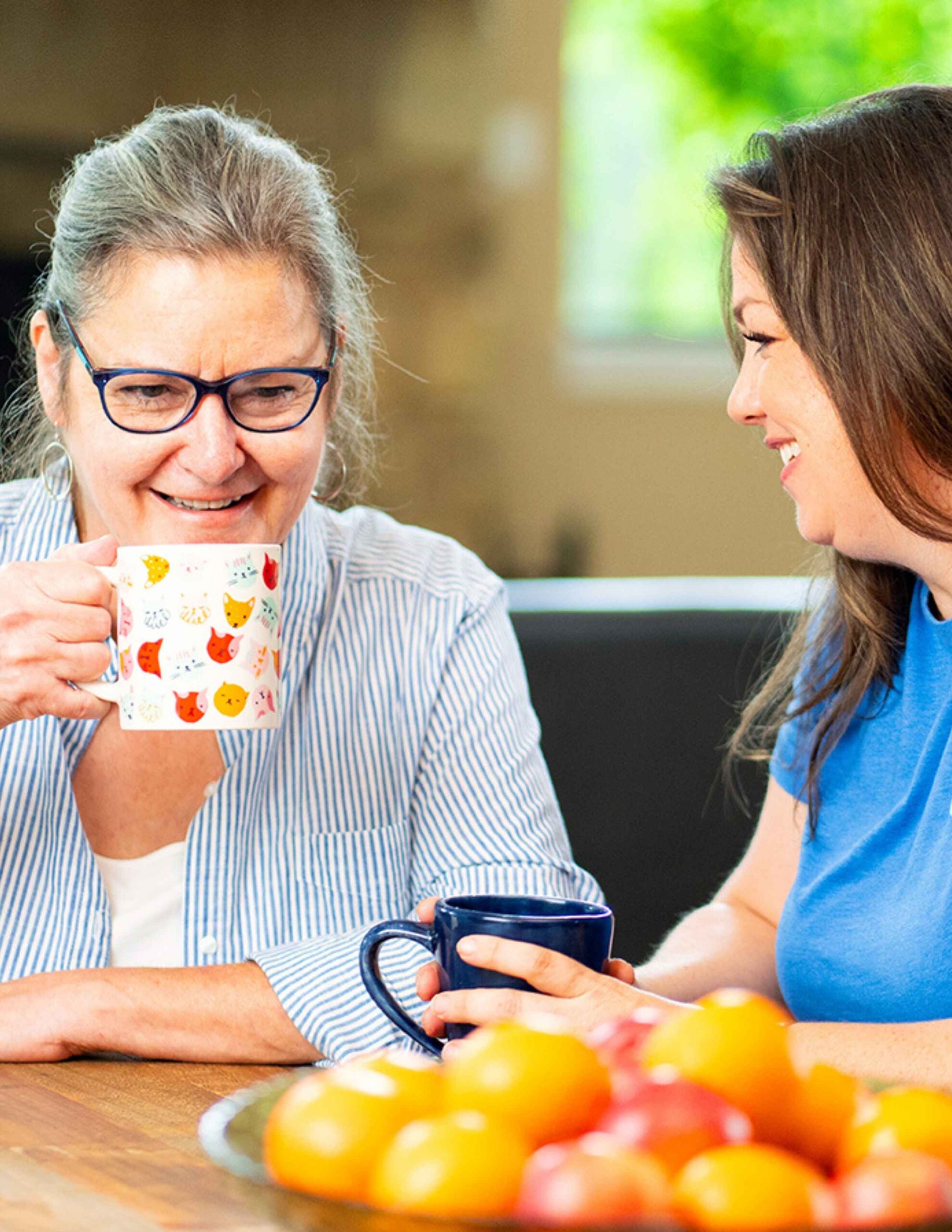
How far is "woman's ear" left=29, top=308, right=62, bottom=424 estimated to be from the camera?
137cm

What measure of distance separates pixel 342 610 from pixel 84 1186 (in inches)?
30.6

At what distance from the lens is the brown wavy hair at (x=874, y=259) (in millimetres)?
1233

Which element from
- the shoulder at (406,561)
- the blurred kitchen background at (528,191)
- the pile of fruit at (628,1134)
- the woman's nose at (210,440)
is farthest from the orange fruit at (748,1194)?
the blurred kitchen background at (528,191)

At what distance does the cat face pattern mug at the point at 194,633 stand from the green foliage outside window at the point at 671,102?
403cm

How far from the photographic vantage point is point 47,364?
4.53 feet

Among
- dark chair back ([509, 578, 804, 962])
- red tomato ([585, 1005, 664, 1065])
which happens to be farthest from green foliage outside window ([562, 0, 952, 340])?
red tomato ([585, 1005, 664, 1065])

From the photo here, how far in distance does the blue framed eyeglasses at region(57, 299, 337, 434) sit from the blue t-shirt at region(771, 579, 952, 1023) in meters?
0.57

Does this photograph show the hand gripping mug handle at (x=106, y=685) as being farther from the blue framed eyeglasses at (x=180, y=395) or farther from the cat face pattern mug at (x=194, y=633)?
the blue framed eyeglasses at (x=180, y=395)

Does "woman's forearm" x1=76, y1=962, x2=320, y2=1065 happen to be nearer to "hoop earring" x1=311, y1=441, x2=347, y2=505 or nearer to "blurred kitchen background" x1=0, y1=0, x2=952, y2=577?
"hoop earring" x1=311, y1=441, x2=347, y2=505

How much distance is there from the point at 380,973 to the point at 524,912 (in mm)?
94

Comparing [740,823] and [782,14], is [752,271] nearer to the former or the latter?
[740,823]

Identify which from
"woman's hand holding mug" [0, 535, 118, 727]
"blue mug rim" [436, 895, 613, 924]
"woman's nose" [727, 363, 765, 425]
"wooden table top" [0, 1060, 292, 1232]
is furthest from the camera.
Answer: "woman's nose" [727, 363, 765, 425]

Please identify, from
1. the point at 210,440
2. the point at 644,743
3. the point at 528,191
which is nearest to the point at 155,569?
the point at 210,440

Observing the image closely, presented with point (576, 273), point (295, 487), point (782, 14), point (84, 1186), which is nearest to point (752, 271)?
point (295, 487)
